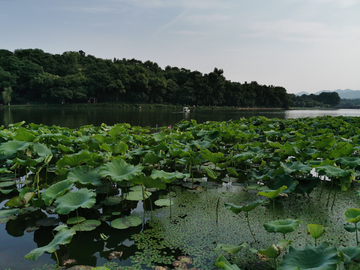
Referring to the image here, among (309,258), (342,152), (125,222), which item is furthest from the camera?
(342,152)

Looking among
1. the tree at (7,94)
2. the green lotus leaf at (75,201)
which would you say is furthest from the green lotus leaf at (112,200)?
the tree at (7,94)

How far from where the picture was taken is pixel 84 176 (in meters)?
2.39

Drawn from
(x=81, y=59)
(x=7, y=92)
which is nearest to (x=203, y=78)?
(x=81, y=59)

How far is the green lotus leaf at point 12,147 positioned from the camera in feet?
9.43

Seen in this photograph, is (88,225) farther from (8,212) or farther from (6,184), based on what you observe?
(6,184)

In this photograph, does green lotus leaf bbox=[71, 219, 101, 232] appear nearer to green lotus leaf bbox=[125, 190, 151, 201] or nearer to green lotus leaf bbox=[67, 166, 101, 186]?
green lotus leaf bbox=[67, 166, 101, 186]

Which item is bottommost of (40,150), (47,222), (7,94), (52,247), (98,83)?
(47,222)

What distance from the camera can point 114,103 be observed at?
43688 mm

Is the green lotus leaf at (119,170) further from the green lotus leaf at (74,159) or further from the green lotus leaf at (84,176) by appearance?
the green lotus leaf at (74,159)

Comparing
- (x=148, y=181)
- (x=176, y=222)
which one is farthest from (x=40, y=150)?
(x=176, y=222)

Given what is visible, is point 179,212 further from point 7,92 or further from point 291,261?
point 7,92

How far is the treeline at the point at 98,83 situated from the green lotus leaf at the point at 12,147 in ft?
131

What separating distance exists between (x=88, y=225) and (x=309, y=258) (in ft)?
5.87

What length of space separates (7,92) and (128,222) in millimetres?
45471
